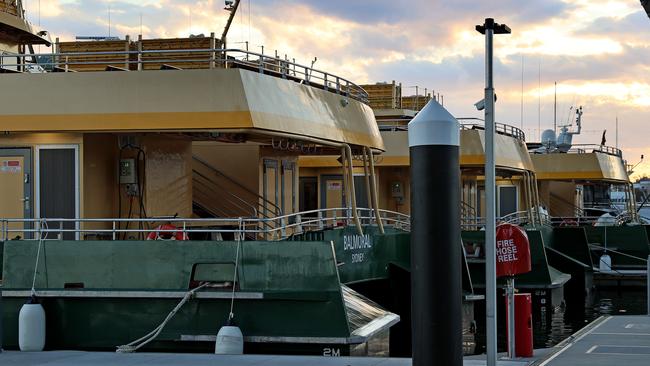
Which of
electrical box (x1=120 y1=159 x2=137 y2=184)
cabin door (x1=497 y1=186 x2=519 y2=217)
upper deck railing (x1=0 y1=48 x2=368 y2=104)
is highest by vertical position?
upper deck railing (x1=0 y1=48 x2=368 y2=104)

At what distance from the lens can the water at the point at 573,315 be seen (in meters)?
24.0

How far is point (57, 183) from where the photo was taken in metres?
17.0

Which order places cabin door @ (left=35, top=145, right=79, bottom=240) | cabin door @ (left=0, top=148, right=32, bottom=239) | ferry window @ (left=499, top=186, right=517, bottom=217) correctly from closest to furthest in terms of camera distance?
cabin door @ (left=35, top=145, right=79, bottom=240) < cabin door @ (left=0, top=148, right=32, bottom=239) < ferry window @ (left=499, top=186, right=517, bottom=217)

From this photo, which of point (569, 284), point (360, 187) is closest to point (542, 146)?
point (569, 284)

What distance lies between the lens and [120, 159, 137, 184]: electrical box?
57.8 feet

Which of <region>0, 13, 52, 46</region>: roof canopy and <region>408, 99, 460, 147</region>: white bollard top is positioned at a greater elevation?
<region>0, 13, 52, 46</region>: roof canopy

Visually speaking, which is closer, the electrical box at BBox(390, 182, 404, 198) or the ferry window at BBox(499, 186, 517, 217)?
the electrical box at BBox(390, 182, 404, 198)

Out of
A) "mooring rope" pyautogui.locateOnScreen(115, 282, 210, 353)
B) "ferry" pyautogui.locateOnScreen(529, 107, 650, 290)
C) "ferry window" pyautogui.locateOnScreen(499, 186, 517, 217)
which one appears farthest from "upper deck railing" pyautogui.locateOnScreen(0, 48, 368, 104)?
"ferry window" pyautogui.locateOnScreen(499, 186, 517, 217)

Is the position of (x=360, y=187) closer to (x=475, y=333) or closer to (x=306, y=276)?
(x=475, y=333)

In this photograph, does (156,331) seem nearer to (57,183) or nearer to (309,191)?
(57,183)

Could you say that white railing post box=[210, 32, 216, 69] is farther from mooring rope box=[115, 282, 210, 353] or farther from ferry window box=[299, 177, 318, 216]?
ferry window box=[299, 177, 318, 216]

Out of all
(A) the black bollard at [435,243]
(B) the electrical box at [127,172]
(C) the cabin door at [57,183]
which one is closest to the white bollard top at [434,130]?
(A) the black bollard at [435,243]

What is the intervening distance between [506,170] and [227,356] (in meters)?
23.4

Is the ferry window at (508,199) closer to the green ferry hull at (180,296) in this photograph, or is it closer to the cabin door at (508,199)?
the cabin door at (508,199)
